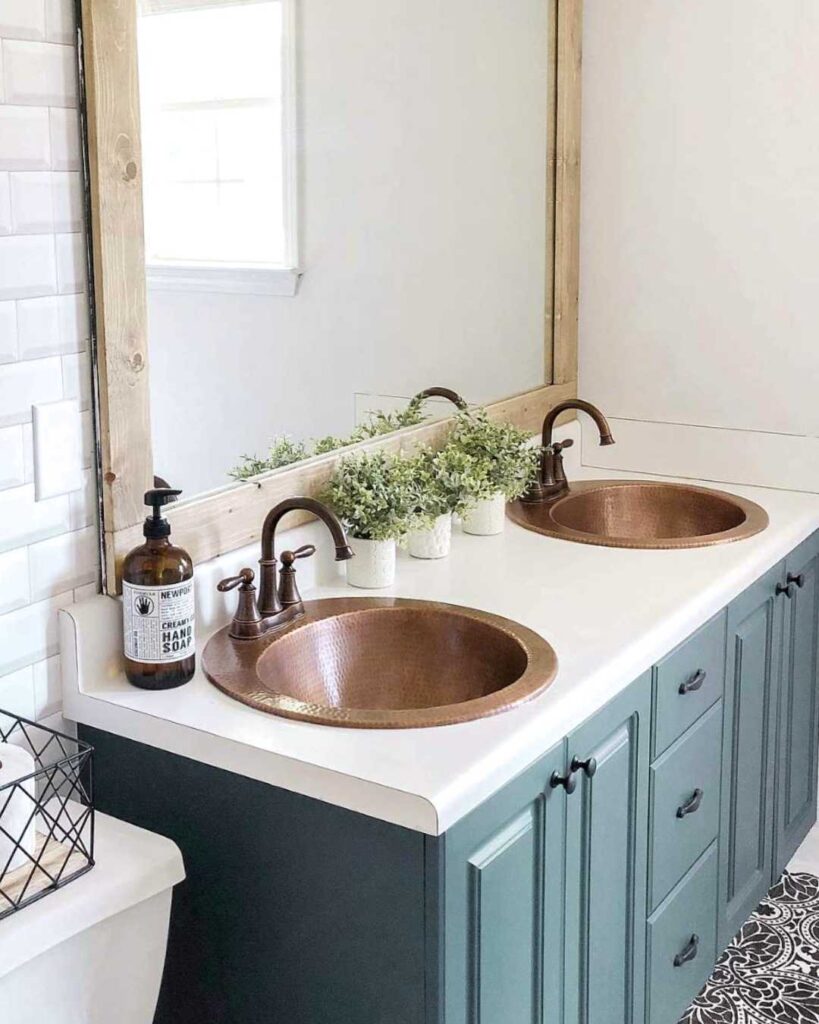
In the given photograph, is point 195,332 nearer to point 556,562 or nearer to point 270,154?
point 270,154

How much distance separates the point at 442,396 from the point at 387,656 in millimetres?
737

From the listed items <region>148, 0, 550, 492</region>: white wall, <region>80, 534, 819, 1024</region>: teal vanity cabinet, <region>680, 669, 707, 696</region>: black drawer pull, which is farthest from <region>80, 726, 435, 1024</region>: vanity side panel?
<region>680, 669, 707, 696</region>: black drawer pull

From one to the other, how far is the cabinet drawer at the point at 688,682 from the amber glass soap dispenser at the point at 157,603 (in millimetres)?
762

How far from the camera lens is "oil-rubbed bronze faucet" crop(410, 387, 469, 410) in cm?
271

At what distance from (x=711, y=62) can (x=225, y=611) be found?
1664mm

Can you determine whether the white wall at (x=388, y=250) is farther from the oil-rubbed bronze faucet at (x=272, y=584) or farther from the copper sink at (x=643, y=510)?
the copper sink at (x=643, y=510)

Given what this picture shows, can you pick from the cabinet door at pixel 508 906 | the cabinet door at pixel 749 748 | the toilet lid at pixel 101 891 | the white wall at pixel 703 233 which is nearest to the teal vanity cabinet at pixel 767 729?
the cabinet door at pixel 749 748

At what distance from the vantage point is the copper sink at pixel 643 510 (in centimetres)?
287

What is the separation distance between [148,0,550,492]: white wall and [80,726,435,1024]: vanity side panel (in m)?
0.49

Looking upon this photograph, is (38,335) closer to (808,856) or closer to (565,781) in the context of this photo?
(565,781)

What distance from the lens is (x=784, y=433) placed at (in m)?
3.03

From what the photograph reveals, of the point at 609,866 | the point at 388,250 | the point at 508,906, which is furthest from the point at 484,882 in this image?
the point at 388,250

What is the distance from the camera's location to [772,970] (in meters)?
2.68

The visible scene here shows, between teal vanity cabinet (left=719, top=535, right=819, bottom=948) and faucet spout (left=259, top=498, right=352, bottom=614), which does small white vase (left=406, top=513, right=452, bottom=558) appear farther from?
teal vanity cabinet (left=719, top=535, right=819, bottom=948)
